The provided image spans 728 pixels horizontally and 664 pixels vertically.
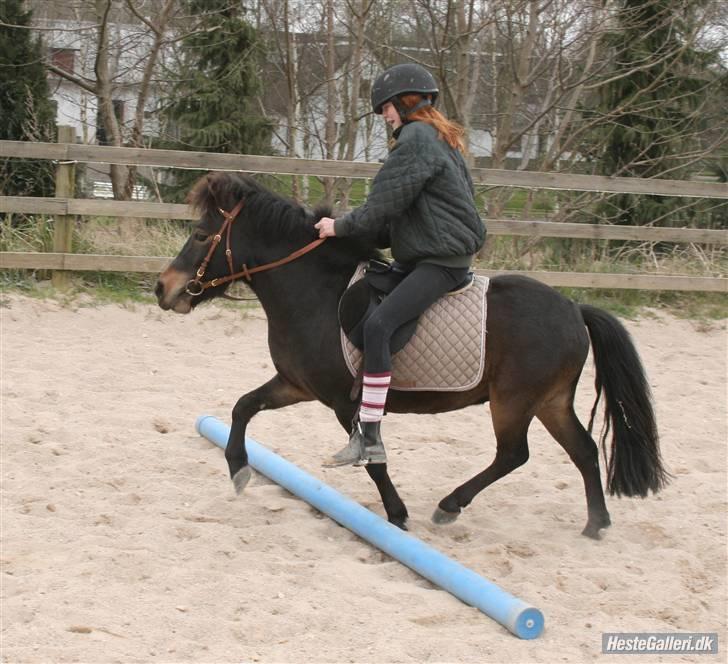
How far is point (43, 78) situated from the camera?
12.3 meters

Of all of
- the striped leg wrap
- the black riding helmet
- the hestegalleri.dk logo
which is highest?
the black riding helmet

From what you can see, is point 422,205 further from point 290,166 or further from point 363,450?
point 290,166

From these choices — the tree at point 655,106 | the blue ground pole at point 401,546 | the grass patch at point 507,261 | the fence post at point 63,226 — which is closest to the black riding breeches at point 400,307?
the blue ground pole at point 401,546

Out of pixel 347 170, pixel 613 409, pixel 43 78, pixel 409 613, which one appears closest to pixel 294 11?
pixel 43 78

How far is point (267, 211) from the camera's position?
15.3 ft

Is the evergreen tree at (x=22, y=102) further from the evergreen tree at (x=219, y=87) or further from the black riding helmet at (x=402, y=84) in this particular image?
the black riding helmet at (x=402, y=84)

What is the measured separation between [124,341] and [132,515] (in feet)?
12.5

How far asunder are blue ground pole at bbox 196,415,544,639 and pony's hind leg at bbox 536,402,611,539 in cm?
113

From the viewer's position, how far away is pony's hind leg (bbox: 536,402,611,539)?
476 centimetres

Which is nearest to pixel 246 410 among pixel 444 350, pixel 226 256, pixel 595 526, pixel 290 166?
pixel 226 256

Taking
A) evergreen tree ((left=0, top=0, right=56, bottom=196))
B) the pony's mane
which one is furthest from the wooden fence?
the pony's mane

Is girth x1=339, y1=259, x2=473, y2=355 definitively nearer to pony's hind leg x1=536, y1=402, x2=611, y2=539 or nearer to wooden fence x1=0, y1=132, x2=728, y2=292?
pony's hind leg x1=536, y1=402, x2=611, y2=539

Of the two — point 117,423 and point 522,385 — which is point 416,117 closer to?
point 522,385

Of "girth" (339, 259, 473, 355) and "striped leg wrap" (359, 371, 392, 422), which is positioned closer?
"striped leg wrap" (359, 371, 392, 422)
